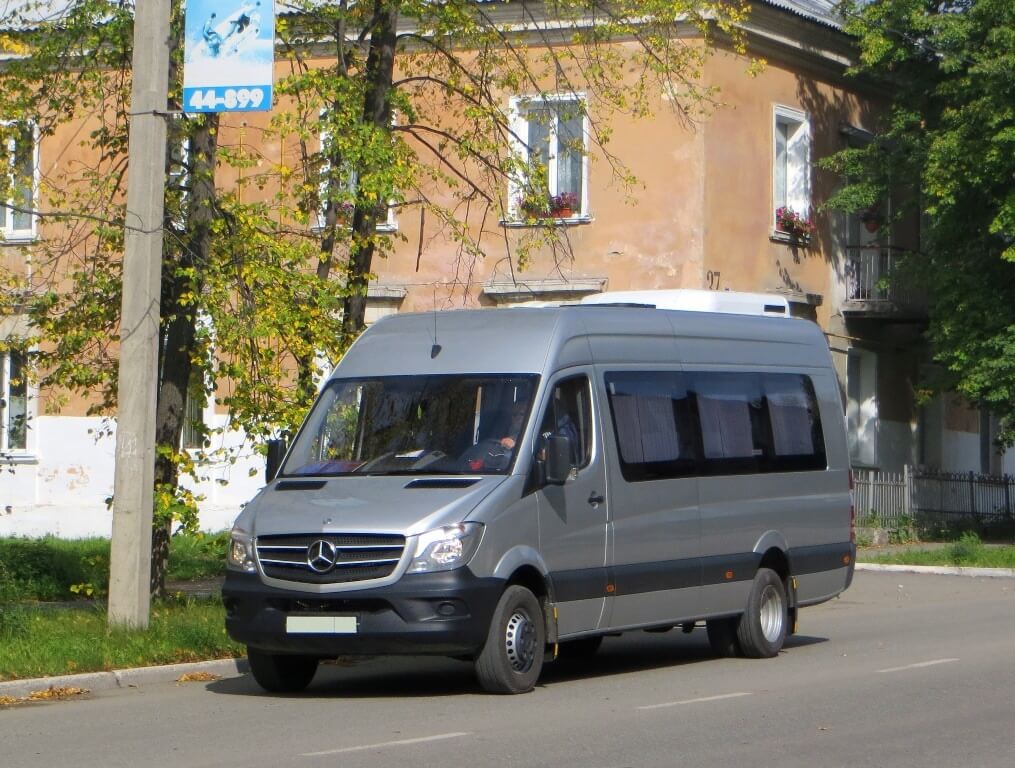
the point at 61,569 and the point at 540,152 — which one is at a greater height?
the point at 540,152

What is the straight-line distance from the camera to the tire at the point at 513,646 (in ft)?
37.1

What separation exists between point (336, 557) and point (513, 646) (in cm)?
130

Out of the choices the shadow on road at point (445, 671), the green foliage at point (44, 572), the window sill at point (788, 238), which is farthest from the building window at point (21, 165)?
the window sill at point (788, 238)

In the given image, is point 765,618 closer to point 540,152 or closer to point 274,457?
point 274,457

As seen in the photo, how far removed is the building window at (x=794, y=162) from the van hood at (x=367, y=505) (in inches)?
Answer: 727

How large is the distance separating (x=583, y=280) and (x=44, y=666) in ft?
51.8

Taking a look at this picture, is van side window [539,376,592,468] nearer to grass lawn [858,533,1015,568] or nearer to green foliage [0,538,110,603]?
green foliage [0,538,110,603]

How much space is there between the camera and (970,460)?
117 ft

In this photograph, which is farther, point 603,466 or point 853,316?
point 853,316

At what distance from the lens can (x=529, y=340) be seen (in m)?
12.4

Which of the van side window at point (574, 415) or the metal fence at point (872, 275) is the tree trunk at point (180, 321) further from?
the metal fence at point (872, 275)

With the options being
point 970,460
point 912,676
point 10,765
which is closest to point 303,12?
point 912,676

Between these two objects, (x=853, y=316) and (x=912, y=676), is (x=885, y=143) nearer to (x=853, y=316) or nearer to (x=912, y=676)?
(x=853, y=316)

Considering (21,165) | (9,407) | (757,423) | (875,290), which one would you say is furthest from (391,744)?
(875,290)
